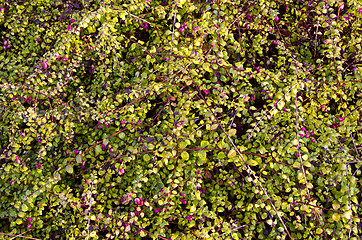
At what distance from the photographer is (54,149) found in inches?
101

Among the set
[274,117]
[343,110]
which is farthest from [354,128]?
[274,117]

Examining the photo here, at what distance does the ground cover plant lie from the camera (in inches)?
81.6

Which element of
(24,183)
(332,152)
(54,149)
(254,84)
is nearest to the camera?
(332,152)

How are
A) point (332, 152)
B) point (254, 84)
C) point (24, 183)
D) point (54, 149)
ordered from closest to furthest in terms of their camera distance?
point (332, 152)
point (24, 183)
point (54, 149)
point (254, 84)

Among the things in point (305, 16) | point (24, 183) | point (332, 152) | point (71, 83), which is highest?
point (305, 16)

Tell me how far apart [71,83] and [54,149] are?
2.61 ft

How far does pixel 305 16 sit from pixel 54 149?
10.9 ft

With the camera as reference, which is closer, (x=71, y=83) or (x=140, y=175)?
(x=140, y=175)

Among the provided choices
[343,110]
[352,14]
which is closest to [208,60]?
[343,110]

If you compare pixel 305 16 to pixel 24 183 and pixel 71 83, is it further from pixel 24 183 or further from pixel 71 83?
pixel 24 183

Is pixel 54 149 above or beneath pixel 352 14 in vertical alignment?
beneath

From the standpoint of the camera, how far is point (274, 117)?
2.35 metres

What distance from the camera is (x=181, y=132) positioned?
218cm

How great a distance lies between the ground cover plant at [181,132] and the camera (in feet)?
6.80
